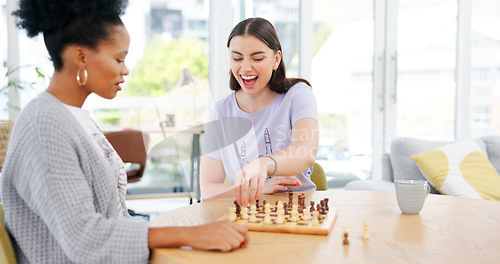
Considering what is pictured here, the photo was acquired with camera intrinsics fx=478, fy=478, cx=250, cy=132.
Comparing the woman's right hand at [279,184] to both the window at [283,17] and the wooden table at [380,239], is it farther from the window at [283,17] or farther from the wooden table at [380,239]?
the window at [283,17]

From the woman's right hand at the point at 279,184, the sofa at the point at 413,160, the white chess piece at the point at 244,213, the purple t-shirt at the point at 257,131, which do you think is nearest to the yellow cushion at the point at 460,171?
the sofa at the point at 413,160

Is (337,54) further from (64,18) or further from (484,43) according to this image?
(64,18)

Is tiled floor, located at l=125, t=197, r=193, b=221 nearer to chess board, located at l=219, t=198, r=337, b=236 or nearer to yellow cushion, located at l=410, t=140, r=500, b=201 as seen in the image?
yellow cushion, located at l=410, t=140, r=500, b=201

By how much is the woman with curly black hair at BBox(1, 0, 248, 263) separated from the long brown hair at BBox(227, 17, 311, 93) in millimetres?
742

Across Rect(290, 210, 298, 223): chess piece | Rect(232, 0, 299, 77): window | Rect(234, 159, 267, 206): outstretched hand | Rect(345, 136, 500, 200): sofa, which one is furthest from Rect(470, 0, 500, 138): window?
Rect(290, 210, 298, 223): chess piece

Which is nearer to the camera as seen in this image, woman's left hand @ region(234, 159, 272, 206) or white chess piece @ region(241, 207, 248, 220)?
white chess piece @ region(241, 207, 248, 220)

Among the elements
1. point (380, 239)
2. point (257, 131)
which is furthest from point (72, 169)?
point (257, 131)

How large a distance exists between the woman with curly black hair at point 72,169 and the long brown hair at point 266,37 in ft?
2.44

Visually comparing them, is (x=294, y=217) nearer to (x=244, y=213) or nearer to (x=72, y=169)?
(x=244, y=213)

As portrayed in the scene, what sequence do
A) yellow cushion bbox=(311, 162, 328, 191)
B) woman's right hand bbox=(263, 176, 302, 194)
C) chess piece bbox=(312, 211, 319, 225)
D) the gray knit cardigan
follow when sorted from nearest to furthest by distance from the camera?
the gray knit cardigan, chess piece bbox=(312, 211, 319, 225), woman's right hand bbox=(263, 176, 302, 194), yellow cushion bbox=(311, 162, 328, 191)

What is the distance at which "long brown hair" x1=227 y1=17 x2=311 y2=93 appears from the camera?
6.06 feet

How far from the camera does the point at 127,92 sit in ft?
14.4

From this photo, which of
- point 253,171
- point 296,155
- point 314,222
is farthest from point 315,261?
point 296,155

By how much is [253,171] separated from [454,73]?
4.27 meters
